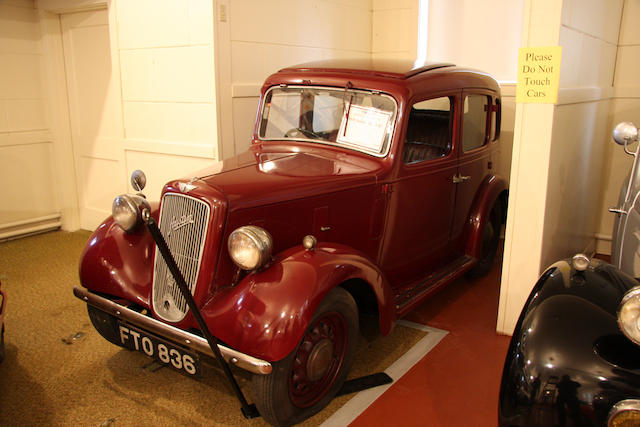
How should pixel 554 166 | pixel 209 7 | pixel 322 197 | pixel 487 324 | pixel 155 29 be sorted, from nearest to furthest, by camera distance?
pixel 322 197, pixel 554 166, pixel 487 324, pixel 209 7, pixel 155 29

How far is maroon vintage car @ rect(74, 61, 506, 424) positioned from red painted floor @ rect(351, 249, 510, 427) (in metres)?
0.28

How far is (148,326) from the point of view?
234 centimetres

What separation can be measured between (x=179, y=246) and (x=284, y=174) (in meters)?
0.64

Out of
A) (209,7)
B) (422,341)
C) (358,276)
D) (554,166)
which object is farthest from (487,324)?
(209,7)

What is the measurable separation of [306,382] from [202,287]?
0.65 m

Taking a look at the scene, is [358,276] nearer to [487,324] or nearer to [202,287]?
[202,287]

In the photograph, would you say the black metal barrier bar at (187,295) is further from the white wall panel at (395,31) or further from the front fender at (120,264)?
the white wall panel at (395,31)

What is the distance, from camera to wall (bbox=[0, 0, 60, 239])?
500 centimetres

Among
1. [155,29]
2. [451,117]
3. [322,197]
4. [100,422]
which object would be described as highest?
[155,29]

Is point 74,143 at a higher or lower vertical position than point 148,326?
higher

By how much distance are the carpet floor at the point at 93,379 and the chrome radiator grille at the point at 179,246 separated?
478mm

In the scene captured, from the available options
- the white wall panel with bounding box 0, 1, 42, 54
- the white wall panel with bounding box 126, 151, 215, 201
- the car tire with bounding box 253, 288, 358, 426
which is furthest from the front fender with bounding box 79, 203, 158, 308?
the white wall panel with bounding box 0, 1, 42, 54

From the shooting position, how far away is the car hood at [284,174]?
8.07ft

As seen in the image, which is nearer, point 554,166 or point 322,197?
point 322,197
